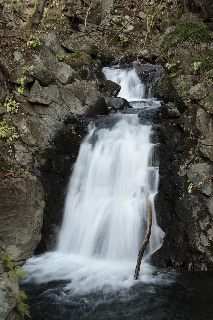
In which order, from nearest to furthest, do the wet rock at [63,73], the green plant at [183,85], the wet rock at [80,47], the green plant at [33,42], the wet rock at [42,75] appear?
the green plant at [183,85]
the wet rock at [42,75]
the green plant at [33,42]
the wet rock at [63,73]
the wet rock at [80,47]

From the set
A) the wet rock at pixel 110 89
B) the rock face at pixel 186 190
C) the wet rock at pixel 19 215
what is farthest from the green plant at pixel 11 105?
the rock face at pixel 186 190

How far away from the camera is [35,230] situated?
23.9 feet

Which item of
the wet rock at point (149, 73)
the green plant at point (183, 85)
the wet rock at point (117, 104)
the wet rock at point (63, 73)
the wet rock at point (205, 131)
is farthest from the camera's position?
the wet rock at point (149, 73)

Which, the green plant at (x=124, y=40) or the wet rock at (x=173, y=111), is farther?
the green plant at (x=124, y=40)

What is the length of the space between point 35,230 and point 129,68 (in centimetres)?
883

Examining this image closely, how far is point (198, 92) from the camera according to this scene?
9.79 m

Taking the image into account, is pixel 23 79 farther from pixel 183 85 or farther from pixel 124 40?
pixel 124 40

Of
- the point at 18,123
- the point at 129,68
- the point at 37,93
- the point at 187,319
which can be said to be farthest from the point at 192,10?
the point at 187,319

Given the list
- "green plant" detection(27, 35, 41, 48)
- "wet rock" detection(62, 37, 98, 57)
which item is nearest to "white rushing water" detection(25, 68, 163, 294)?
"green plant" detection(27, 35, 41, 48)

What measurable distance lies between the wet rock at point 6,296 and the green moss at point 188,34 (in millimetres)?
9252

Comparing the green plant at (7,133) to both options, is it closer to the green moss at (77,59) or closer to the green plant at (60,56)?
the green plant at (60,56)

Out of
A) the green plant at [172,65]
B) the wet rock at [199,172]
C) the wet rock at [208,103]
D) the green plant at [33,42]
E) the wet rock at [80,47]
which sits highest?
the wet rock at [80,47]

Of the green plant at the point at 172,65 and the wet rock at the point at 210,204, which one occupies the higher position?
the green plant at the point at 172,65

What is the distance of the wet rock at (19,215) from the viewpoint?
6723 millimetres
